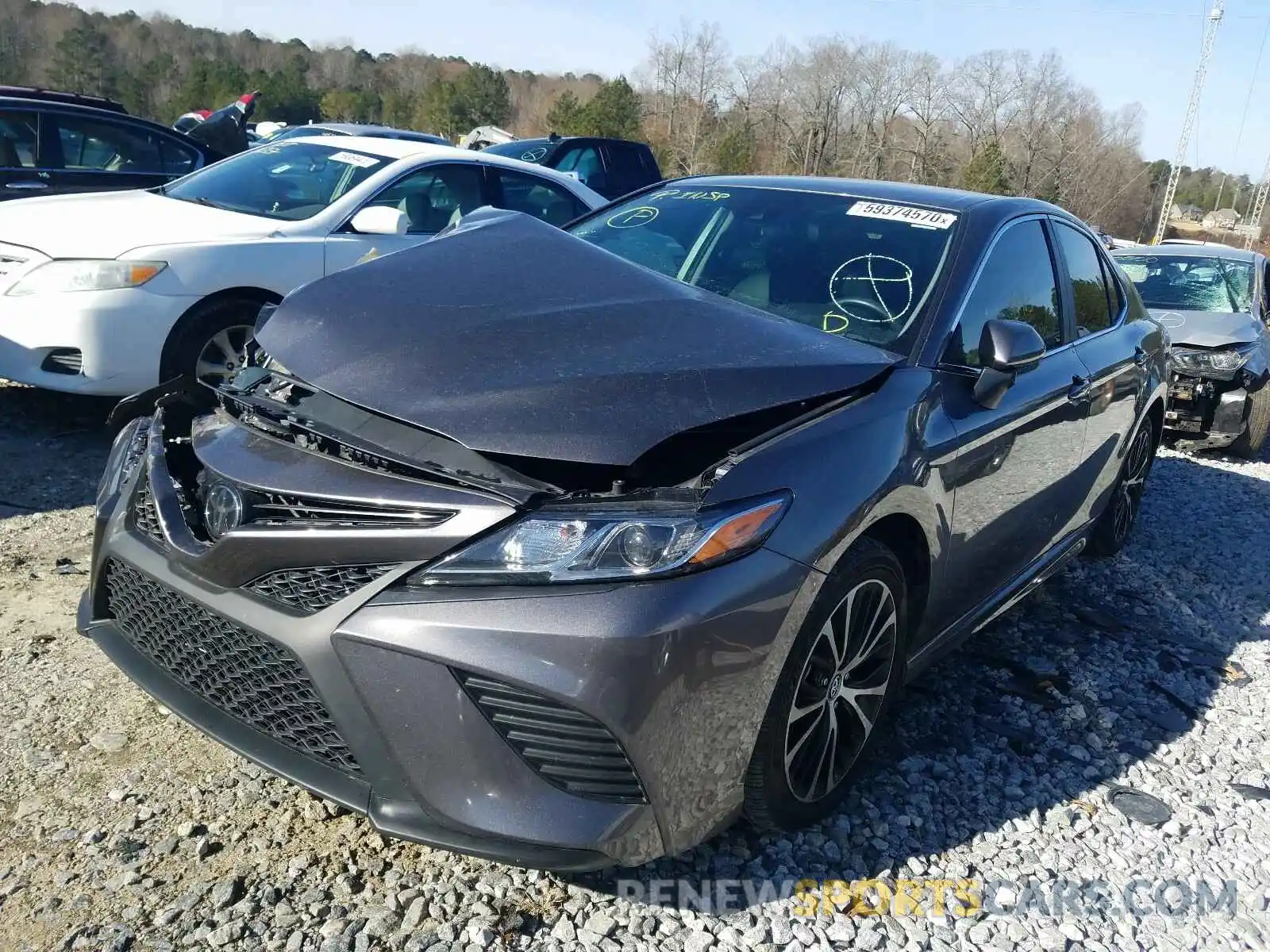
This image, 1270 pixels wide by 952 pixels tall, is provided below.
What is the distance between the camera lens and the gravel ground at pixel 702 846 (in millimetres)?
2158

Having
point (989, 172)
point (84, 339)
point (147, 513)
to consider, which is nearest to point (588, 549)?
point (147, 513)

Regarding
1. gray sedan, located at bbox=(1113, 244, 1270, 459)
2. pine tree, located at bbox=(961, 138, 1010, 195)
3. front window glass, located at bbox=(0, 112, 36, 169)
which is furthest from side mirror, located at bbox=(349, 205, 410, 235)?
pine tree, located at bbox=(961, 138, 1010, 195)

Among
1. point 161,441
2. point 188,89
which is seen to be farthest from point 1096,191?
point 161,441

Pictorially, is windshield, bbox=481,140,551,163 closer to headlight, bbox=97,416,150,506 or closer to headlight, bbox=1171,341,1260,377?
headlight, bbox=1171,341,1260,377

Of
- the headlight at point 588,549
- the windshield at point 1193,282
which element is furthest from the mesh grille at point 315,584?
the windshield at point 1193,282

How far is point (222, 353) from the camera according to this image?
5.05 m

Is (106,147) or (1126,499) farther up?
(106,147)

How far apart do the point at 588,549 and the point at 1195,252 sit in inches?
357

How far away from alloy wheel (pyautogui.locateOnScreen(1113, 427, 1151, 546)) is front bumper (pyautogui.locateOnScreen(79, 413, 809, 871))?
3.41 m

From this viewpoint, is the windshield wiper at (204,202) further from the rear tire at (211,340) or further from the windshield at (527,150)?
the windshield at (527,150)

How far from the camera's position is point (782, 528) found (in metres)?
2.10

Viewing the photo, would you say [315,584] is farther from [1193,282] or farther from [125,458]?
[1193,282]

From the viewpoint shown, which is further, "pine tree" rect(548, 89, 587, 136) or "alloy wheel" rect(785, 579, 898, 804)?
"pine tree" rect(548, 89, 587, 136)

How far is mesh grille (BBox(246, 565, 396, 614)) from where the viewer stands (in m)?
1.96
